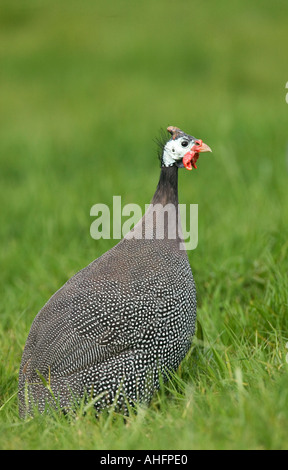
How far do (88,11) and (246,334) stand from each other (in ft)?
29.2

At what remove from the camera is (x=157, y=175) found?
6328mm

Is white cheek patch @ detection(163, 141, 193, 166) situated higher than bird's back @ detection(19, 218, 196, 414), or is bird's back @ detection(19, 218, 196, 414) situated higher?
white cheek patch @ detection(163, 141, 193, 166)

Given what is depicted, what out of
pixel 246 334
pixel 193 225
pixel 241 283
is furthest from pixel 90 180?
pixel 246 334

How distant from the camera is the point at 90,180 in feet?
19.8

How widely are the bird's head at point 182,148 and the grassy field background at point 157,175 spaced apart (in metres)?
0.81

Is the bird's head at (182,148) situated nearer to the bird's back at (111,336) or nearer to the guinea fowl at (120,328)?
the guinea fowl at (120,328)

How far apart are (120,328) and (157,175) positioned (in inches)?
140

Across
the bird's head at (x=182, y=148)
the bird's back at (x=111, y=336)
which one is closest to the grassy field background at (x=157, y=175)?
the bird's back at (x=111, y=336)

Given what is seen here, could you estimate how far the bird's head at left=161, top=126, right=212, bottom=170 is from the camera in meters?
3.00

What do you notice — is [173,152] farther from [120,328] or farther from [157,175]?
[157,175]

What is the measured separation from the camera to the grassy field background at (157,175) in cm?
264

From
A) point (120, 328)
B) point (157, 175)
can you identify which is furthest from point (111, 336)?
point (157, 175)

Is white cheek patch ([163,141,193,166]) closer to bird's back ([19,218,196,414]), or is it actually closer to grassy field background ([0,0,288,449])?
bird's back ([19,218,196,414])

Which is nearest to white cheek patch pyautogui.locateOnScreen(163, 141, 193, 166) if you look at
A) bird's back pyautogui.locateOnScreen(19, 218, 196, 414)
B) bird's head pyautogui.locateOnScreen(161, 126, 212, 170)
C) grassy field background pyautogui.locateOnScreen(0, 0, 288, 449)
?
bird's head pyautogui.locateOnScreen(161, 126, 212, 170)
